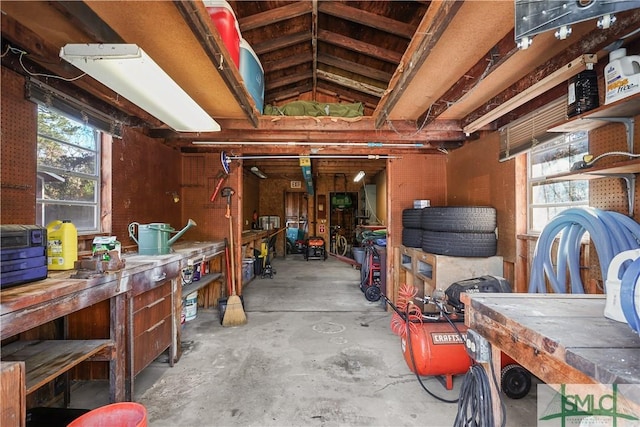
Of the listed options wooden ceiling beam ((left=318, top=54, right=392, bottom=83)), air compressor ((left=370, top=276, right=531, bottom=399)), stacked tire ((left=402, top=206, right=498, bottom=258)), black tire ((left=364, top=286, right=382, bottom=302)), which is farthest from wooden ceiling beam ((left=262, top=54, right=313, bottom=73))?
black tire ((left=364, top=286, right=382, bottom=302))

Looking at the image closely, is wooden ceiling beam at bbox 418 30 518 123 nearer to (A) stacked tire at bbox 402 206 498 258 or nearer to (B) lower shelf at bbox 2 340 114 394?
(A) stacked tire at bbox 402 206 498 258

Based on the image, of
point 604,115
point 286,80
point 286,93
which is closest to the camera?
point 604,115

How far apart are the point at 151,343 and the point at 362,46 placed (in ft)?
11.9

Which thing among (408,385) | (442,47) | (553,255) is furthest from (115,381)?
(553,255)

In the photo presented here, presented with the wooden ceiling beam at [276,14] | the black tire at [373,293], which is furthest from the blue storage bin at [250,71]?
the black tire at [373,293]

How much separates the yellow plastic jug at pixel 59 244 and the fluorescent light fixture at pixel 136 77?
3.05 feet

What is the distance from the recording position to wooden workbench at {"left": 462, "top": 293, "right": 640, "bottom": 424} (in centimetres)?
77

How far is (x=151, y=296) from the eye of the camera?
2250 mm

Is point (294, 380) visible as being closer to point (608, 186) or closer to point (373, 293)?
point (373, 293)

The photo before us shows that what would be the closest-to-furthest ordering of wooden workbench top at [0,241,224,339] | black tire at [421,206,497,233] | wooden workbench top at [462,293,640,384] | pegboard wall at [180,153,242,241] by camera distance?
1. wooden workbench top at [462,293,640,384]
2. wooden workbench top at [0,241,224,339]
3. black tire at [421,206,497,233]
4. pegboard wall at [180,153,242,241]

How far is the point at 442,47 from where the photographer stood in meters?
1.75

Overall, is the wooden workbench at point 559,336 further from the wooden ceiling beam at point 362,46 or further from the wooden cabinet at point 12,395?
the wooden ceiling beam at point 362,46

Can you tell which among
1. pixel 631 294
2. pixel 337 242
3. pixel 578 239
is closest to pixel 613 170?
pixel 578 239

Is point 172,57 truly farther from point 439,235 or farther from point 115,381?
point 439,235
